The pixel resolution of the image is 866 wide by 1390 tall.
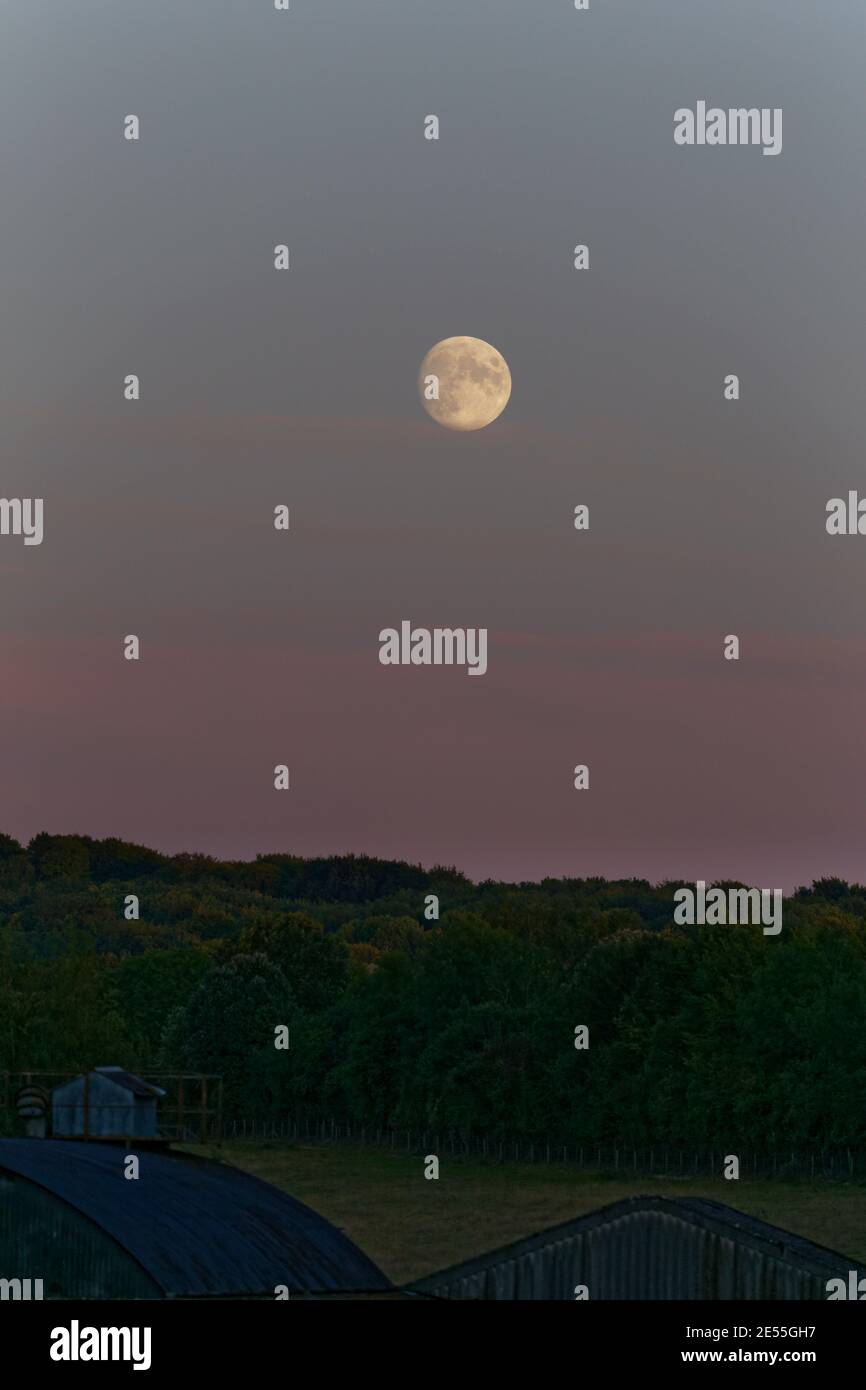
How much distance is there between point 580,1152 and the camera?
522 ft

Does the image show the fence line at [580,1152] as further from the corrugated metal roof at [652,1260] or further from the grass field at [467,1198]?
the corrugated metal roof at [652,1260]

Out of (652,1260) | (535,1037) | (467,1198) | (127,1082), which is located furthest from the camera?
(535,1037)

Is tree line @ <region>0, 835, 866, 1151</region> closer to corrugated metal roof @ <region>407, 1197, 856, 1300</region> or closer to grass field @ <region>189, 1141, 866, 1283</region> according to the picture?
grass field @ <region>189, 1141, 866, 1283</region>

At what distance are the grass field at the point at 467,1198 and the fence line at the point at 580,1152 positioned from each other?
2.70m

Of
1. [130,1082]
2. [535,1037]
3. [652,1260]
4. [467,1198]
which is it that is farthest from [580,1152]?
[652,1260]

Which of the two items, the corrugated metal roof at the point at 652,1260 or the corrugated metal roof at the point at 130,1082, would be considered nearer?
the corrugated metal roof at the point at 652,1260

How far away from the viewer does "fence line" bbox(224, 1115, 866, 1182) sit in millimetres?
143625

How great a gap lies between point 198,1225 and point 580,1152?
9386cm

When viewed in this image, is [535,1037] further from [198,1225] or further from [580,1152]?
[198,1225]

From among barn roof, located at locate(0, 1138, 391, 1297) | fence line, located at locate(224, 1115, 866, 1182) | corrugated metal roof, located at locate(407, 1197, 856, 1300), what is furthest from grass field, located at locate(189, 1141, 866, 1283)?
corrugated metal roof, located at locate(407, 1197, 856, 1300)

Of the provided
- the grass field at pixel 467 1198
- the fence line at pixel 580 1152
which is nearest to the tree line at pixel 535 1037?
the fence line at pixel 580 1152

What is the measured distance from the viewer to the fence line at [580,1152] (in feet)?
471

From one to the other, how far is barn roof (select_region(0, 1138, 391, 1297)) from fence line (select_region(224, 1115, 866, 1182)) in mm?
75749
